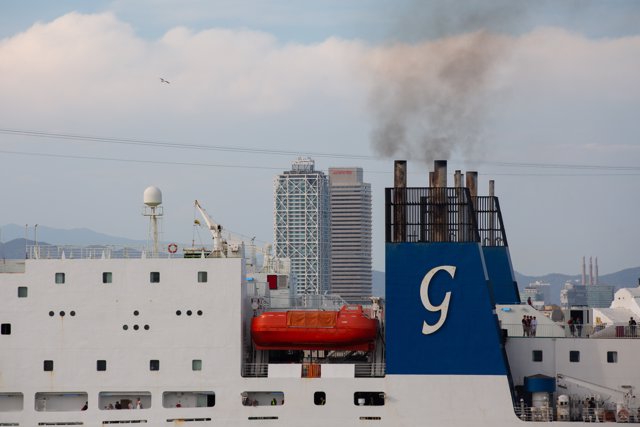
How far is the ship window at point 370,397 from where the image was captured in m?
34.7

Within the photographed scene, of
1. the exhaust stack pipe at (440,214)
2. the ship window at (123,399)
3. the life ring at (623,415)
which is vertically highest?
the exhaust stack pipe at (440,214)

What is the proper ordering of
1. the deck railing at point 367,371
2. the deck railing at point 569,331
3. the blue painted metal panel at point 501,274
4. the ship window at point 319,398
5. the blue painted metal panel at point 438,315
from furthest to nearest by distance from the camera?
the blue painted metal panel at point 501,274
the deck railing at point 569,331
the deck railing at point 367,371
the ship window at point 319,398
the blue painted metal panel at point 438,315

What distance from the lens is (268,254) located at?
46812 mm

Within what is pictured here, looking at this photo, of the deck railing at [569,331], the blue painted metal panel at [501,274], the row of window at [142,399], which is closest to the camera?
the row of window at [142,399]

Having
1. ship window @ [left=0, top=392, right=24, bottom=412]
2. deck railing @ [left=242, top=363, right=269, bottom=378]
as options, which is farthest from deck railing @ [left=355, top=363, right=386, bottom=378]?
ship window @ [left=0, top=392, right=24, bottom=412]

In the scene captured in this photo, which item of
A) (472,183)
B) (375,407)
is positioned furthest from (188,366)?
(472,183)

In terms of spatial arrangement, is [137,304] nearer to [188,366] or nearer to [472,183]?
[188,366]

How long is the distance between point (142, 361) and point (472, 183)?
55.0 feet

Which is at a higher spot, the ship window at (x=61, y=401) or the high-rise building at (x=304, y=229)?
the high-rise building at (x=304, y=229)

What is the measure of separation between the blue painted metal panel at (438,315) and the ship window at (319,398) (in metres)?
2.17

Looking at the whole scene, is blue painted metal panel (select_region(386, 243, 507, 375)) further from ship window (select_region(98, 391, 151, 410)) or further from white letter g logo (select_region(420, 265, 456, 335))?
ship window (select_region(98, 391, 151, 410))

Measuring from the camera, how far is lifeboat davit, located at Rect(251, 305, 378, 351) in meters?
35.3

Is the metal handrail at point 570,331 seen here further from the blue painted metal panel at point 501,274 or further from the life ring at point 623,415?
the blue painted metal panel at point 501,274

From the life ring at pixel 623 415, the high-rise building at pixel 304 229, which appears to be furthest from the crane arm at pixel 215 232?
the high-rise building at pixel 304 229
